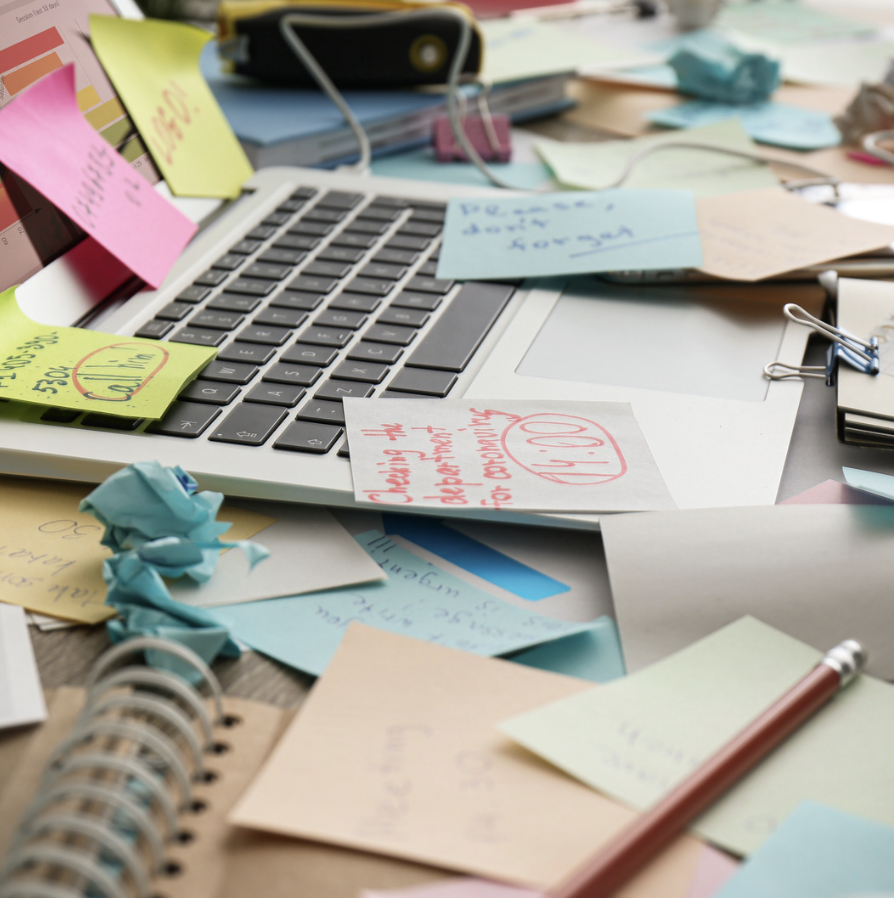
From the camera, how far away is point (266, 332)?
555 mm

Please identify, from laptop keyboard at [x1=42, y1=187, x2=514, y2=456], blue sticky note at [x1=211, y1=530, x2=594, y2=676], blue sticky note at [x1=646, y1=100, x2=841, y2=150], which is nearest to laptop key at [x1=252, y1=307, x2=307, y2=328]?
laptop keyboard at [x1=42, y1=187, x2=514, y2=456]

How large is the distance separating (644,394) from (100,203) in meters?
0.38

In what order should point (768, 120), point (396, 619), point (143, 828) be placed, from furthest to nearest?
point (768, 120), point (396, 619), point (143, 828)

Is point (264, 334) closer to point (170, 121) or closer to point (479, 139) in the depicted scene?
point (170, 121)

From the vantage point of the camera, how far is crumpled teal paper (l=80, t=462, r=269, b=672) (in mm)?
382

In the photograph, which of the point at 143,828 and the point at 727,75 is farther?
the point at 727,75

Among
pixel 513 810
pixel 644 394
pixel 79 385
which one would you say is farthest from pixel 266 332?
pixel 513 810

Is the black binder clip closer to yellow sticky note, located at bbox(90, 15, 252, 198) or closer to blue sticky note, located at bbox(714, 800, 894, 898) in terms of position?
blue sticky note, located at bbox(714, 800, 894, 898)

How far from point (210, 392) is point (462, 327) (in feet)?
0.54

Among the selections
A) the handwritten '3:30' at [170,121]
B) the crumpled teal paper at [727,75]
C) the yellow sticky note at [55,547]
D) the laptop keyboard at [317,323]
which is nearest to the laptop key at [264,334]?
the laptop keyboard at [317,323]

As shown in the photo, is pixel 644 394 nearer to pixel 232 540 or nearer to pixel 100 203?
pixel 232 540

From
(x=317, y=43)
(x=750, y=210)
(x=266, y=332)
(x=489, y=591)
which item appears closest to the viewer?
(x=489, y=591)

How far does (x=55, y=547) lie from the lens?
43 cm

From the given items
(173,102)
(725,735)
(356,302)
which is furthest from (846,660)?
(173,102)
